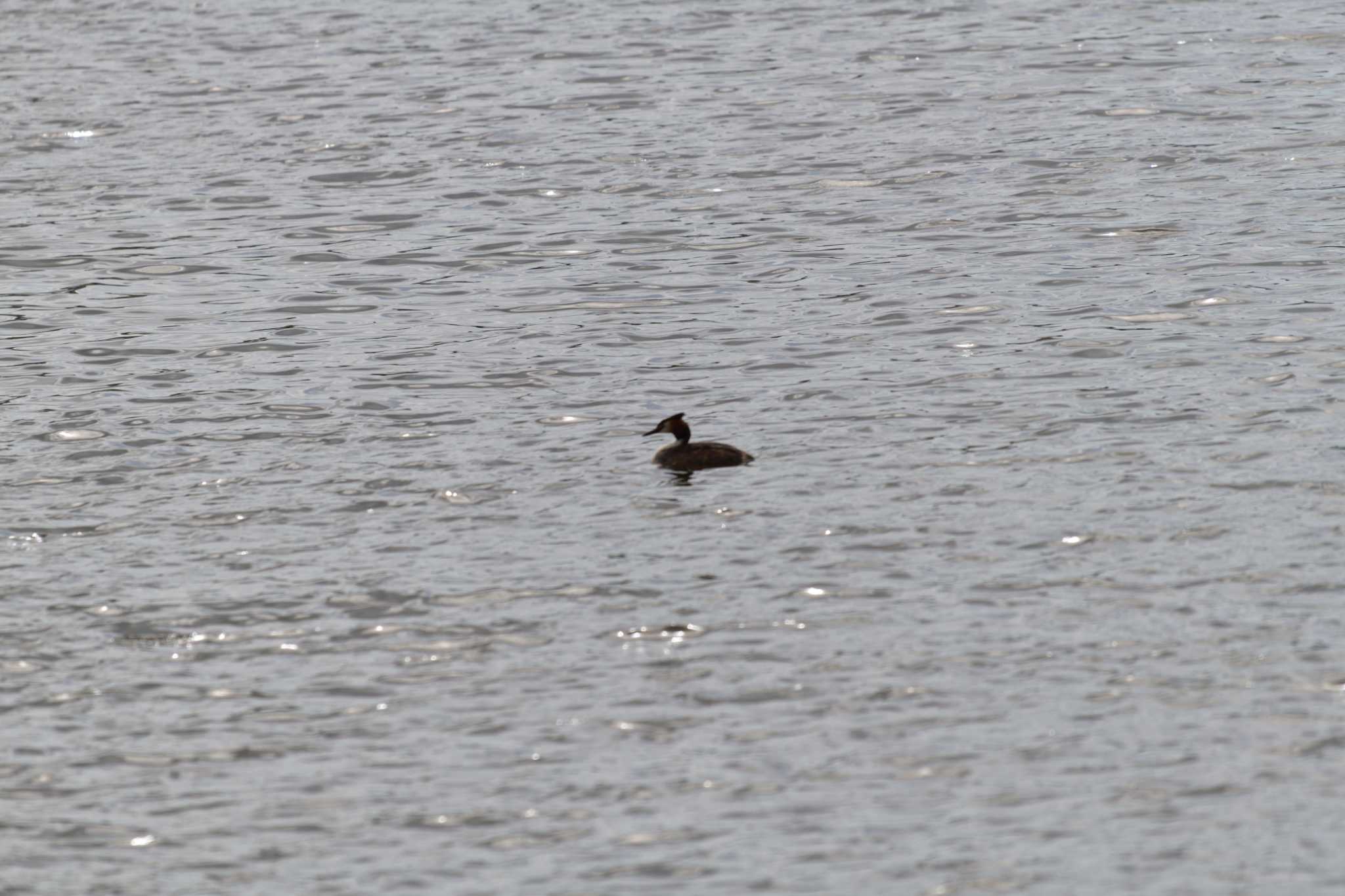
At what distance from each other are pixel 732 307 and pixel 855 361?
8.68 feet

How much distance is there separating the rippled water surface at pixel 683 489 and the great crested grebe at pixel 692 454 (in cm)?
16

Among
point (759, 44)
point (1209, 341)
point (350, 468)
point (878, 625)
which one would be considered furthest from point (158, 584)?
point (759, 44)

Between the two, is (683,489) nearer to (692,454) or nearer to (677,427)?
(692,454)

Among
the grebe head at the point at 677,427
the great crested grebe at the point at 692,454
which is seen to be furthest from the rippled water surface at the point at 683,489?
the grebe head at the point at 677,427

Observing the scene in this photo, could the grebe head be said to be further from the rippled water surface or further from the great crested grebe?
the rippled water surface

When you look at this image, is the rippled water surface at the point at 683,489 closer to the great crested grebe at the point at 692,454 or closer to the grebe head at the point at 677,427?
the great crested grebe at the point at 692,454

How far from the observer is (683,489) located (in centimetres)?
1956

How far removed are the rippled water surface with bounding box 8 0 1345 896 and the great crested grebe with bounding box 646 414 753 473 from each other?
0.16m

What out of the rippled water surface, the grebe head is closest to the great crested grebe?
the grebe head

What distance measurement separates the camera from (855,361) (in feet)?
76.1

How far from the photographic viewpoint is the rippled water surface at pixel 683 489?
45.5 feet

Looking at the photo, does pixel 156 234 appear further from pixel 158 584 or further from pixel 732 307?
pixel 158 584

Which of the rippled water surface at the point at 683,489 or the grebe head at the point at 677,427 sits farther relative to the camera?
the grebe head at the point at 677,427

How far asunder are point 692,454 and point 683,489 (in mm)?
376
